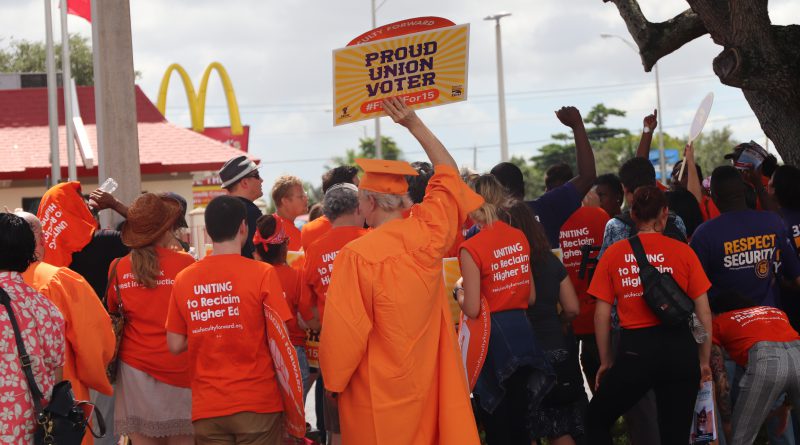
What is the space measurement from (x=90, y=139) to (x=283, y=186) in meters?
21.1

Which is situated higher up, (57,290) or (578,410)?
(57,290)

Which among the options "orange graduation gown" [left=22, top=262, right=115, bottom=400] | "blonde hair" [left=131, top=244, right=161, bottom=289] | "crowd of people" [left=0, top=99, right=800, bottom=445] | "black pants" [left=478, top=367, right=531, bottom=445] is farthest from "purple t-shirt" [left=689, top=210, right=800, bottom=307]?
"orange graduation gown" [left=22, top=262, right=115, bottom=400]

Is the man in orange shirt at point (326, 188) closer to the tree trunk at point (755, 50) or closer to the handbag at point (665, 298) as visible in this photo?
the handbag at point (665, 298)

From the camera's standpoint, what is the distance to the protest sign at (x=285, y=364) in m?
5.40

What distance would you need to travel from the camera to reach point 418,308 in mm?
5043

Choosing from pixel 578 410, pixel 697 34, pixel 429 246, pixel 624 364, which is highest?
pixel 697 34

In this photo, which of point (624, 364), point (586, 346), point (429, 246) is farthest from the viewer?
point (586, 346)

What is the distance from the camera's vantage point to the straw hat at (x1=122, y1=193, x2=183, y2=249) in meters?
6.17

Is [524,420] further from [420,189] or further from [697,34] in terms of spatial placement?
[697,34]

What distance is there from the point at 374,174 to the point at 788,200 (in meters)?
4.00

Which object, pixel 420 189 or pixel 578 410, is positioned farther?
pixel 420 189

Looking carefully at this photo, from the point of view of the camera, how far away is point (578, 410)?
6.84m

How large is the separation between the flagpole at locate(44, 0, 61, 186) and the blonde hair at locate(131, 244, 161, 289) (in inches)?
674

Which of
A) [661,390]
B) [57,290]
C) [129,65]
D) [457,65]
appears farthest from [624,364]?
[129,65]
